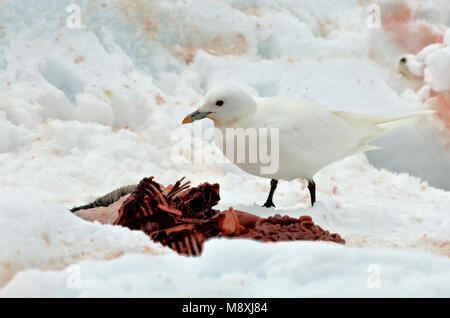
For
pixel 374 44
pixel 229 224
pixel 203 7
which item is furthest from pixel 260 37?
pixel 229 224

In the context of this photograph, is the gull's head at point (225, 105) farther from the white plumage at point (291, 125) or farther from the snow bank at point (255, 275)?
the snow bank at point (255, 275)

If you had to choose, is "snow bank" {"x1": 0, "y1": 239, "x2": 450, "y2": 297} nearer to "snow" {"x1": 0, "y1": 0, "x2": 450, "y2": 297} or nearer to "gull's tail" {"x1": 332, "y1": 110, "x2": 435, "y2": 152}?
"snow" {"x1": 0, "y1": 0, "x2": 450, "y2": 297}

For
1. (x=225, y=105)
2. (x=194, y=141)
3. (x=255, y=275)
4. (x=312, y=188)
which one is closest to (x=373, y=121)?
(x=312, y=188)

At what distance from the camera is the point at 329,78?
3.66 meters

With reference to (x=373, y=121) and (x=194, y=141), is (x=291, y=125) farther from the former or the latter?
(x=194, y=141)

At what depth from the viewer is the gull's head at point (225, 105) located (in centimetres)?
220

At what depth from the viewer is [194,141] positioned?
313 cm

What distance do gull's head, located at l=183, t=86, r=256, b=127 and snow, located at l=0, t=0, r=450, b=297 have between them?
35cm

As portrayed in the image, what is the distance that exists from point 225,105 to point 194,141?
3.11ft

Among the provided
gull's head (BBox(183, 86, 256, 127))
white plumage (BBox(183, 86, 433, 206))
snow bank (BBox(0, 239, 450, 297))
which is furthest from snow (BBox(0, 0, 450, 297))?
gull's head (BBox(183, 86, 256, 127))

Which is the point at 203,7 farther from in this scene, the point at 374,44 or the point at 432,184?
the point at 432,184

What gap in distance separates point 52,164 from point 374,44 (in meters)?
2.18

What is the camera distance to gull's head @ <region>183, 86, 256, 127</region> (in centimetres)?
220

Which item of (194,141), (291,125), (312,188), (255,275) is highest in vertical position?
(194,141)
